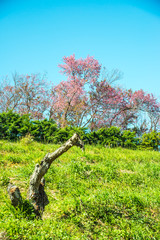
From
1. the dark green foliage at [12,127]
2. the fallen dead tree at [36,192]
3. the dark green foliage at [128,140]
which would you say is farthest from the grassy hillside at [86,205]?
the dark green foliage at [128,140]

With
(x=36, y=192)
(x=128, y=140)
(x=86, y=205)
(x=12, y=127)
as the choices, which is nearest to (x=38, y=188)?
(x=36, y=192)

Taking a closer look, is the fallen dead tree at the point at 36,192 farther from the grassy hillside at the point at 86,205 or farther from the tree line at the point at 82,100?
the tree line at the point at 82,100

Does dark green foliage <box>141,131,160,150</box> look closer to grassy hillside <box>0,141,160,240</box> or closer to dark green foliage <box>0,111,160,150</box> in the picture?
dark green foliage <box>0,111,160,150</box>

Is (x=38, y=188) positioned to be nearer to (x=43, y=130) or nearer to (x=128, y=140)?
(x=43, y=130)

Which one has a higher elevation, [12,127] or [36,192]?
[12,127]

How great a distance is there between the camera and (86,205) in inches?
164

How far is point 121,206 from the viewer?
4336 millimetres

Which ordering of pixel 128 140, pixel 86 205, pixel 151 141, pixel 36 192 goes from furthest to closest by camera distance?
pixel 151 141 < pixel 128 140 < pixel 86 205 < pixel 36 192

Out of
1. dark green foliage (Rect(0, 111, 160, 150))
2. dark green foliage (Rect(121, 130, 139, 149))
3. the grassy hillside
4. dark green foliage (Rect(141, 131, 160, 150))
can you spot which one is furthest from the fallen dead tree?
dark green foliage (Rect(141, 131, 160, 150))

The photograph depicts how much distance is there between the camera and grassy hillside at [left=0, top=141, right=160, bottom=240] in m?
3.42

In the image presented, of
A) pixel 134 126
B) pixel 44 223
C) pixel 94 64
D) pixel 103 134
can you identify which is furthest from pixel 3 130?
pixel 134 126

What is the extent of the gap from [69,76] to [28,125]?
12.2 meters

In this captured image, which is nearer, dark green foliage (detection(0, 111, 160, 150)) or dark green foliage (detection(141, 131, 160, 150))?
dark green foliage (detection(0, 111, 160, 150))

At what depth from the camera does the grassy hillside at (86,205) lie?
3420mm
